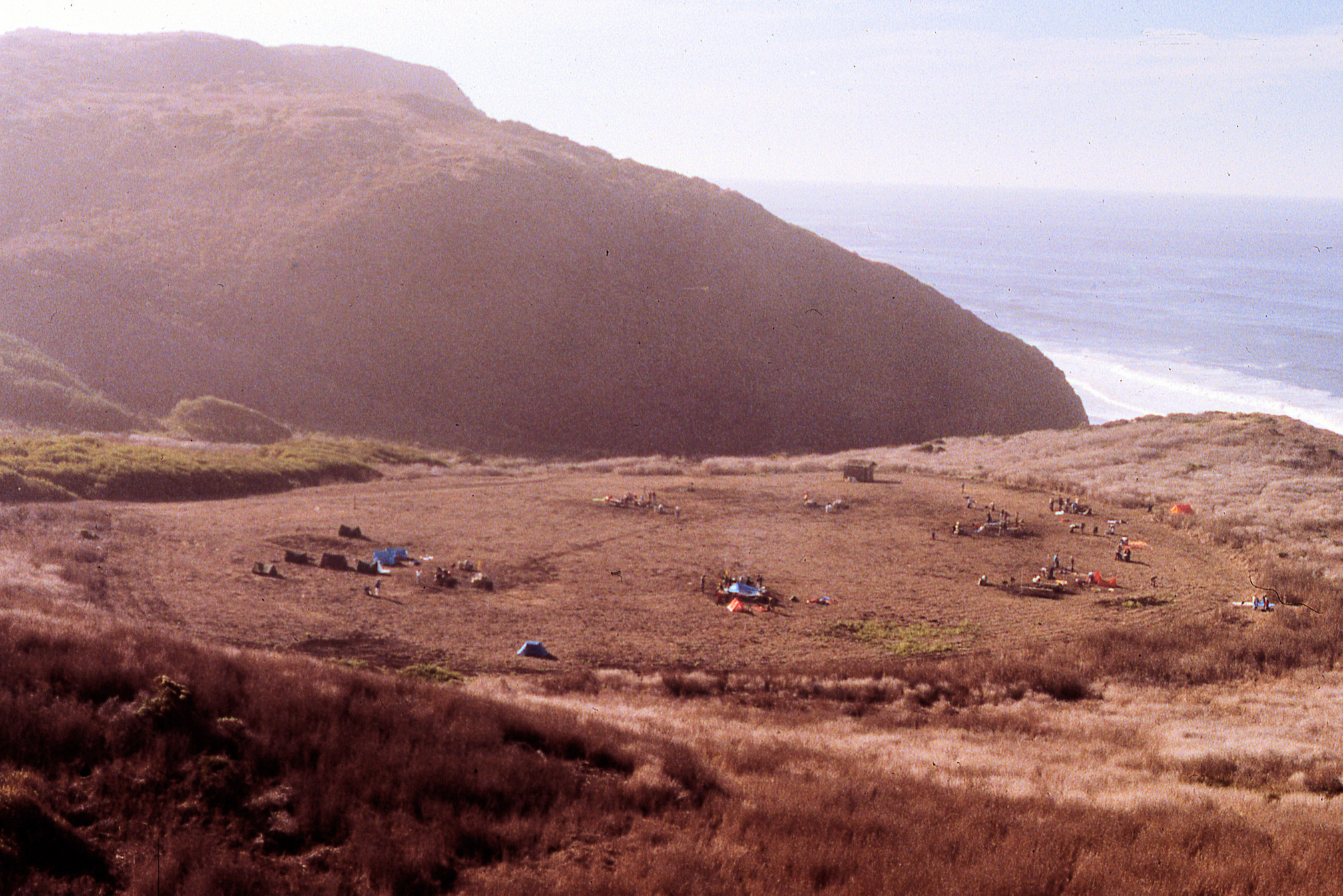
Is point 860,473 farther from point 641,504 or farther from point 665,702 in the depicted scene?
point 665,702

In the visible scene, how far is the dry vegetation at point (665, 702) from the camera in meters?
7.40

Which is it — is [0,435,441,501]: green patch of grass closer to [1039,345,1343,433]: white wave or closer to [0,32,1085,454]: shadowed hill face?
[0,32,1085,454]: shadowed hill face

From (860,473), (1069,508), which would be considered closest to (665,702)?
(1069,508)

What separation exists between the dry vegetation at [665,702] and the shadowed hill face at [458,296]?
24.2 meters

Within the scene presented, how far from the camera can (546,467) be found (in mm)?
36031

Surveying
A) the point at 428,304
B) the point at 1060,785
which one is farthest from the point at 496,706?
the point at 428,304

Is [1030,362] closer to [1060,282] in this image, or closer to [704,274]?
[704,274]

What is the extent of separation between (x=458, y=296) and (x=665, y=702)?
47.1m

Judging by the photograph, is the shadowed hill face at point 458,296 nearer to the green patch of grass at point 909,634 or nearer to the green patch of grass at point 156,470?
the green patch of grass at point 156,470

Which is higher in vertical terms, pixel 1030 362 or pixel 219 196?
pixel 219 196

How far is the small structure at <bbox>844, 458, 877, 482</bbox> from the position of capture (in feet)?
105

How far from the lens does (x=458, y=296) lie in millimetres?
57750

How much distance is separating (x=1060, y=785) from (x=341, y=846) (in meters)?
7.74

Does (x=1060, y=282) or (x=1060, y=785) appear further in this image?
(x=1060, y=282)
